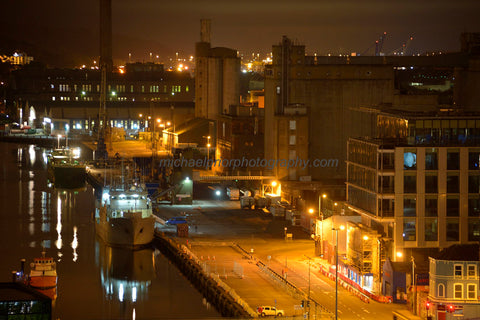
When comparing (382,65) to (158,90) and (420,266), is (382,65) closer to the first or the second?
(420,266)

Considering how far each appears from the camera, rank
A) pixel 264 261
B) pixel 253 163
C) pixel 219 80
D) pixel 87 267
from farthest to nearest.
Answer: pixel 219 80 < pixel 253 163 < pixel 87 267 < pixel 264 261

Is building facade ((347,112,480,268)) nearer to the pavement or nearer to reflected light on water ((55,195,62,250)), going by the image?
the pavement

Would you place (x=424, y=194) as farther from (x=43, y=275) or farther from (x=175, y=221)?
(x=175, y=221)

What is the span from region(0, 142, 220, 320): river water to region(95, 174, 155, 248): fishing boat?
47 centimetres

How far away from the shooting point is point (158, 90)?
10138 cm

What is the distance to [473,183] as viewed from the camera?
85.5 feet

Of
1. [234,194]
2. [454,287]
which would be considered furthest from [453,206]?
[234,194]

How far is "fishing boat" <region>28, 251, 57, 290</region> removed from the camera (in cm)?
2712

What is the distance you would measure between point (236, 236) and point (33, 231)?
9.90m

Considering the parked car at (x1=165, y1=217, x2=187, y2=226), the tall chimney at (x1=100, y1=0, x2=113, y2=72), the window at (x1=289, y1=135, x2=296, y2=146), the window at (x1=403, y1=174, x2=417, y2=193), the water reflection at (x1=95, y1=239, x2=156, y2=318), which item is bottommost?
the water reflection at (x1=95, y1=239, x2=156, y2=318)

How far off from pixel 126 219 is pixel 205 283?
28.6ft

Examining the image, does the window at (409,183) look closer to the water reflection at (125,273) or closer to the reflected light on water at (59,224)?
the water reflection at (125,273)

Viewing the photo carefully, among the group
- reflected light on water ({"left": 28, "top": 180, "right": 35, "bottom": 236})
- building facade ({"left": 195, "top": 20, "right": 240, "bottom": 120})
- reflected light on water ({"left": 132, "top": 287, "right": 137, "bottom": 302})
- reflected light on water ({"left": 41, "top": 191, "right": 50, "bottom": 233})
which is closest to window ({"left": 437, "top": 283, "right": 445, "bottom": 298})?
reflected light on water ({"left": 132, "top": 287, "right": 137, "bottom": 302})

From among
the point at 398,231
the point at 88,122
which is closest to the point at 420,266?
the point at 398,231
